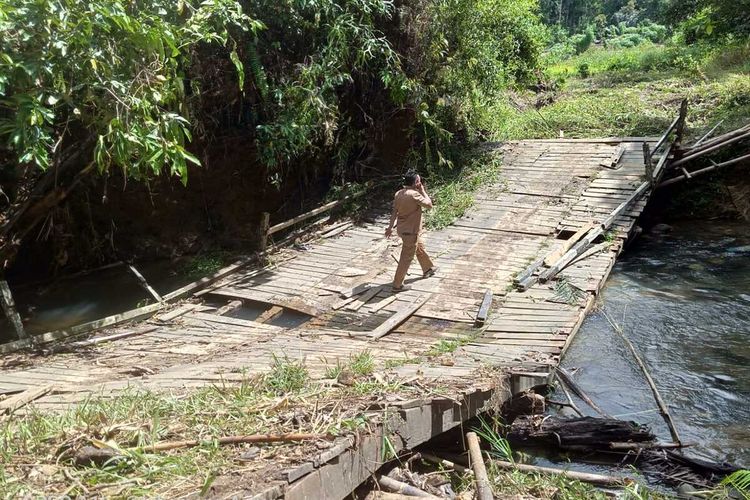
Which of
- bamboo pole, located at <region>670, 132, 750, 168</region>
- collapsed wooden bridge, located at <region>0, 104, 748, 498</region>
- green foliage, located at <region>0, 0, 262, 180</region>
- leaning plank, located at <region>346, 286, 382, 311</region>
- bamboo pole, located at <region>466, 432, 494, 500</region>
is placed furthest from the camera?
bamboo pole, located at <region>670, 132, 750, 168</region>

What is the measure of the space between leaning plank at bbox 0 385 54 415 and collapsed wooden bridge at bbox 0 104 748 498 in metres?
0.02

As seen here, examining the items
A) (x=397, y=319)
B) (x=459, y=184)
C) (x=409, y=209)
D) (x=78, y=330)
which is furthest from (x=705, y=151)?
(x=78, y=330)

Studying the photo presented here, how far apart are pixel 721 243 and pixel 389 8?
7628mm

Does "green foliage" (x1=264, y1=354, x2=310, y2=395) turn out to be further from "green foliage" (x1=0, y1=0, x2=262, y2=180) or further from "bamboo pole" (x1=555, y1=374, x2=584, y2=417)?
"bamboo pole" (x1=555, y1=374, x2=584, y2=417)

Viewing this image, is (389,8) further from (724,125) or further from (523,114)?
(724,125)

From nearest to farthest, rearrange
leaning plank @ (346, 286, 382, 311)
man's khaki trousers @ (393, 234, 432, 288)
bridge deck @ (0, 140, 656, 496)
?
bridge deck @ (0, 140, 656, 496) < leaning plank @ (346, 286, 382, 311) < man's khaki trousers @ (393, 234, 432, 288)

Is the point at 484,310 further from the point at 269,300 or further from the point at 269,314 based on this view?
the point at 269,300

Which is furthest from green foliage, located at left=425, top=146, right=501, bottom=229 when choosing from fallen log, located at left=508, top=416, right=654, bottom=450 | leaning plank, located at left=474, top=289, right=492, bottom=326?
fallen log, located at left=508, top=416, right=654, bottom=450

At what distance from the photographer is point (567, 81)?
2242 cm

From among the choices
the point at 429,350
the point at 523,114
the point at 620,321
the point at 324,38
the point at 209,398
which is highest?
the point at 324,38

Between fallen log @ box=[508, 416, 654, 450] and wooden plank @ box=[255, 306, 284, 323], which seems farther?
wooden plank @ box=[255, 306, 284, 323]

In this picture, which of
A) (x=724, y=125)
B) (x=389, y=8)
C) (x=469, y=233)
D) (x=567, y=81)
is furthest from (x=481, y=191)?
(x=567, y=81)

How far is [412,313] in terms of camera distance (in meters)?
7.91

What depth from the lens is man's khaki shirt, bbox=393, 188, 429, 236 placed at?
8.45m
